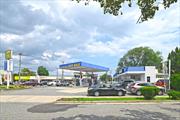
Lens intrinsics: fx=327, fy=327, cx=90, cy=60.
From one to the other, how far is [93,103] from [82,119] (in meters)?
8.77

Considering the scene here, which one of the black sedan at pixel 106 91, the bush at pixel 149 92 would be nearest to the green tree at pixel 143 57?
the black sedan at pixel 106 91

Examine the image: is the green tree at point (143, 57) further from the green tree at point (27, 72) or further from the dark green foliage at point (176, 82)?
the dark green foliage at point (176, 82)

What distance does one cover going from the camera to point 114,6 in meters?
11.2

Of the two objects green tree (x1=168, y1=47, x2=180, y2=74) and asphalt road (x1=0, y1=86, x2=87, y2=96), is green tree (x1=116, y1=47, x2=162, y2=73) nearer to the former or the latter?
green tree (x1=168, y1=47, x2=180, y2=74)

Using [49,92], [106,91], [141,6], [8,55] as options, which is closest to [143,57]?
[8,55]

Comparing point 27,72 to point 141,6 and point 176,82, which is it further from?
point 141,6

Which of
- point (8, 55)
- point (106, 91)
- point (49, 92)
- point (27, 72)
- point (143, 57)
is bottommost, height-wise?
point (49, 92)

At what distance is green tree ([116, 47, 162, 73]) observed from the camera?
5089 inches

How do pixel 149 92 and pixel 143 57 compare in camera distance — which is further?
pixel 143 57

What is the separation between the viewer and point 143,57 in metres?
131

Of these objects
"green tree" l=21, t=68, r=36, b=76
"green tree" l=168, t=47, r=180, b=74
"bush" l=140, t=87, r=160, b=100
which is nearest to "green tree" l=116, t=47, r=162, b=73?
"green tree" l=168, t=47, r=180, b=74

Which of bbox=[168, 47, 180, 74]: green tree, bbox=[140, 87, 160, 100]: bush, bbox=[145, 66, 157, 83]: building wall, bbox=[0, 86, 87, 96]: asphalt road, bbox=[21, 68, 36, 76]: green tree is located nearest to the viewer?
bbox=[140, 87, 160, 100]: bush

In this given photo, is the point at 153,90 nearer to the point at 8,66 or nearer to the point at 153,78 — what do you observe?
the point at 8,66

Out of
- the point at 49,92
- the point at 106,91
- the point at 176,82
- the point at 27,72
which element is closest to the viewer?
the point at 176,82
